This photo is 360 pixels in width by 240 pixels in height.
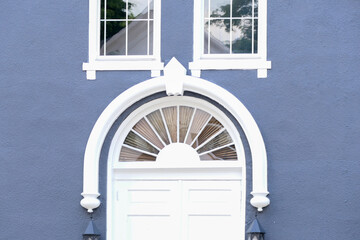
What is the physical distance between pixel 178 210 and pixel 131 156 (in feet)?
3.08

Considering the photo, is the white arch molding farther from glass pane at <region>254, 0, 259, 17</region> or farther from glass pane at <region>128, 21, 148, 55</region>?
glass pane at <region>254, 0, 259, 17</region>

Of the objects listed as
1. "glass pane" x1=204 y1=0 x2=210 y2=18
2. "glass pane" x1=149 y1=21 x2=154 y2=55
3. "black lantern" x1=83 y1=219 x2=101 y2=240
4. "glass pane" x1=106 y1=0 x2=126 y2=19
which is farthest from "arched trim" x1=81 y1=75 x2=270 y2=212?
"glass pane" x1=106 y1=0 x2=126 y2=19

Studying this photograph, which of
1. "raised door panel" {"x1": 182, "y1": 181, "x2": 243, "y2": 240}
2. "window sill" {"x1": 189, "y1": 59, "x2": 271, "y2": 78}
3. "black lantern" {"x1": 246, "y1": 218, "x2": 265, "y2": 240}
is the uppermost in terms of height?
"window sill" {"x1": 189, "y1": 59, "x2": 271, "y2": 78}

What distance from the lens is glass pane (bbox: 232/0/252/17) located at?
544 inches

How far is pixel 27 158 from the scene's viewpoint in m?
13.6

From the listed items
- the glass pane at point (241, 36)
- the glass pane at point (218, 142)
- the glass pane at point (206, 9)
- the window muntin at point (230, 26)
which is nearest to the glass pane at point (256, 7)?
the window muntin at point (230, 26)

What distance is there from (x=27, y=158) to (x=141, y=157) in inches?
57.5

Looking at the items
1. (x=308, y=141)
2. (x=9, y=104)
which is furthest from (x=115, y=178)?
(x=308, y=141)

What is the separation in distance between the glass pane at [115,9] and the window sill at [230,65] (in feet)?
3.86

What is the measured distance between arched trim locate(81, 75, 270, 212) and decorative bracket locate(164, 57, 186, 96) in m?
A: 0.03

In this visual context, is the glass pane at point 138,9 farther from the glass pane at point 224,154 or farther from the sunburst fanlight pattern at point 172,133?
the glass pane at point 224,154

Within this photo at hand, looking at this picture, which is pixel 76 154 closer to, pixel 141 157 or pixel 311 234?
pixel 141 157

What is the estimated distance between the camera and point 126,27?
549 inches

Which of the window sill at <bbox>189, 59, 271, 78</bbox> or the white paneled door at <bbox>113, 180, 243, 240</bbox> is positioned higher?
the window sill at <bbox>189, 59, 271, 78</bbox>
